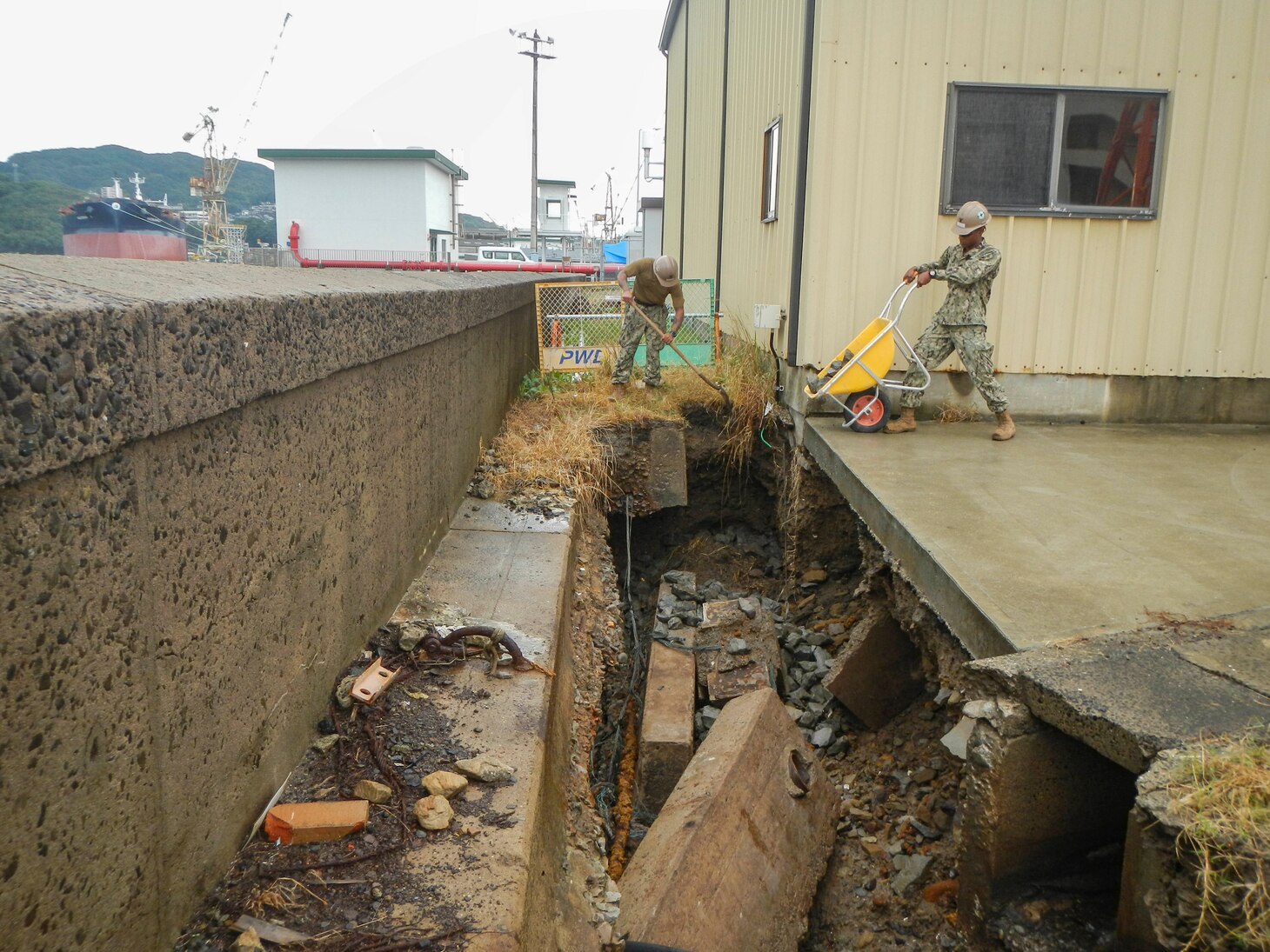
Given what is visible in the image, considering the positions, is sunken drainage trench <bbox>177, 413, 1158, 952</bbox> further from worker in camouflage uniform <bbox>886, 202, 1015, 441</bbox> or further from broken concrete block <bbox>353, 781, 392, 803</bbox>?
worker in camouflage uniform <bbox>886, 202, 1015, 441</bbox>

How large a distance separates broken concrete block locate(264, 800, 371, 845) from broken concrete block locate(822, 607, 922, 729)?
336 cm

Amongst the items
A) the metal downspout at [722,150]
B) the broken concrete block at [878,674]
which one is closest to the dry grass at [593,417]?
the metal downspout at [722,150]

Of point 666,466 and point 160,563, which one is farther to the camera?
point 666,466

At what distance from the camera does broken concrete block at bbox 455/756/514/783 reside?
282 centimetres

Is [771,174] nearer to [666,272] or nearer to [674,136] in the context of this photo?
[666,272]

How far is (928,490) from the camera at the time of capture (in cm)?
523

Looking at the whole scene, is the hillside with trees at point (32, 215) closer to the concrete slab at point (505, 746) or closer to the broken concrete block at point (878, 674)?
the concrete slab at point (505, 746)

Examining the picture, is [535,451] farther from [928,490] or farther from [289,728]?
[289,728]

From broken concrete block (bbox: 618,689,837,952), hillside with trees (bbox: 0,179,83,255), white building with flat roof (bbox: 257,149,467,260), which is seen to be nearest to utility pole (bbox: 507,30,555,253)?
white building with flat roof (bbox: 257,149,467,260)

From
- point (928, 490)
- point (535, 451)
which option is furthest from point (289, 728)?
point (535, 451)

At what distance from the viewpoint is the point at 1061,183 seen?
7.15 metres

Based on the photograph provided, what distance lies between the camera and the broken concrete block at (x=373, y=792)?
104 inches

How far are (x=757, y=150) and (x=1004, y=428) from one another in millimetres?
4007

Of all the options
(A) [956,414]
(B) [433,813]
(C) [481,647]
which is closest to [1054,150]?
(A) [956,414]
